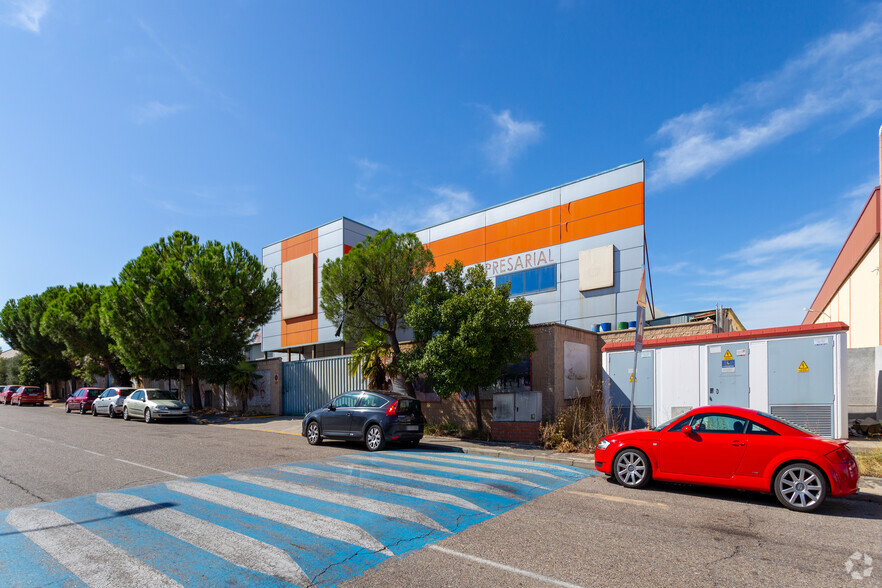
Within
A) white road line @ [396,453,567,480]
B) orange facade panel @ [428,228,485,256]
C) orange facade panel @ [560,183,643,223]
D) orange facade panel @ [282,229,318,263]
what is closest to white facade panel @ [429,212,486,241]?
orange facade panel @ [428,228,485,256]

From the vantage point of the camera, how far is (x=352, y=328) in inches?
732

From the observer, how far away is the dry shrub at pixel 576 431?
12.1 m

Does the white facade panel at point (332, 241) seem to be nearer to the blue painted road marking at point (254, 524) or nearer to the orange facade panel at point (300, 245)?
the orange facade panel at point (300, 245)

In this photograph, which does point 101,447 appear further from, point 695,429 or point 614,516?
point 695,429

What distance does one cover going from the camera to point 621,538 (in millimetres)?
5777

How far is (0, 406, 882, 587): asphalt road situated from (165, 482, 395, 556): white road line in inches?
26.6

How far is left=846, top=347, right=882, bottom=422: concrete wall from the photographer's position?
17234 millimetres

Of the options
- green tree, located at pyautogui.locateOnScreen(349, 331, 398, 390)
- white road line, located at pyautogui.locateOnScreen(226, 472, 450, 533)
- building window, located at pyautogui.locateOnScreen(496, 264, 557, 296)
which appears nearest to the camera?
white road line, located at pyautogui.locateOnScreen(226, 472, 450, 533)

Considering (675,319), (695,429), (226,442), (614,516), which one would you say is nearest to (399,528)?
(614,516)

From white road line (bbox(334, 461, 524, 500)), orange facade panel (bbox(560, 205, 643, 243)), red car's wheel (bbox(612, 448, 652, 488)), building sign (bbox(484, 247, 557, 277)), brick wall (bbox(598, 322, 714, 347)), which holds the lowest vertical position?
white road line (bbox(334, 461, 524, 500))

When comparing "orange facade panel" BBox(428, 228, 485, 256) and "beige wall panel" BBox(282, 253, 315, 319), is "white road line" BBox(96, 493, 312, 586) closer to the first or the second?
"orange facade panel" BBox(428, 228, 485, 256)

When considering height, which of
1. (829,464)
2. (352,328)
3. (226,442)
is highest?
(352,328)

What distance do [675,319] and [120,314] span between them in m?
26.4

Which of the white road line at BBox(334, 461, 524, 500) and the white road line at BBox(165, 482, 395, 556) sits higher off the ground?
the white road line at BBox(165, 482, 395, 556)
